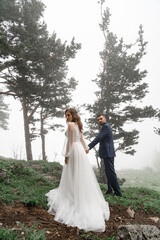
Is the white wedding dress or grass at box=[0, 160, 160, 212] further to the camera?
grass at box=[0, 160, 160, 212]

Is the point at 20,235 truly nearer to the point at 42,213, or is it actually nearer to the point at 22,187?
the point at 42,213

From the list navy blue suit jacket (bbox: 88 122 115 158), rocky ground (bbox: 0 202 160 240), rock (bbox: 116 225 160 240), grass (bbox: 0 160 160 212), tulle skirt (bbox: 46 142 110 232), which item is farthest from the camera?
navy blue suit jacket (bbox: 88 122 115 158)

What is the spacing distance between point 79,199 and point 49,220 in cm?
88

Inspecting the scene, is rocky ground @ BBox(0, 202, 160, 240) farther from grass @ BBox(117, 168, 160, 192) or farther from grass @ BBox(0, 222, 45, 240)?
grass @ BBox(117, 168, 160, 192)

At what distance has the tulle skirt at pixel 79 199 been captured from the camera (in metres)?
3.74

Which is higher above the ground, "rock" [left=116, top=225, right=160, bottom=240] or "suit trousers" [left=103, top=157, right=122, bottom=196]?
"suit trousers" [left=103, top=157, right=122, bottom=196]

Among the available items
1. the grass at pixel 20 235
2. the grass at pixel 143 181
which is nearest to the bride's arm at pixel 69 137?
the grass at pixel 20 235

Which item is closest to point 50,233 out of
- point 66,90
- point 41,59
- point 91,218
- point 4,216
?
point 91,218

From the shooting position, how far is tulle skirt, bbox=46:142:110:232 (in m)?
3.74

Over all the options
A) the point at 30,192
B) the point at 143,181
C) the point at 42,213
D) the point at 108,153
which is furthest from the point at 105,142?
the point at 143,181

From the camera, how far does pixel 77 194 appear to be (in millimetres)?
4355

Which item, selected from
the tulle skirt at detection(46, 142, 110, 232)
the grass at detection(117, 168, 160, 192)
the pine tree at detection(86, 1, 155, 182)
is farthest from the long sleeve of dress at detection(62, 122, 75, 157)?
the grass at detection(117, 168, 160, 192)

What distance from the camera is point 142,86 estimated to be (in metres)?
14.7

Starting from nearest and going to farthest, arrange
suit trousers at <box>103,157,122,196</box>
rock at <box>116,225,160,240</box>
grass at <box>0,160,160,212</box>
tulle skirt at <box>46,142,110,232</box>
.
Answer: rock at <box>116,225,160,240</box>, tulle skirt at <box>46,142,110,232</box>, grass at <box>0,160,160,212</box>, suit trousers at <box>103,157,122,196</box>
